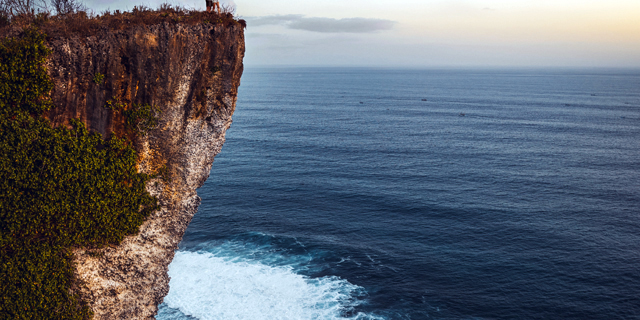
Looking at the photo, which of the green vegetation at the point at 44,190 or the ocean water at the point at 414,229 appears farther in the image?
the ocean water at the point at 414,229

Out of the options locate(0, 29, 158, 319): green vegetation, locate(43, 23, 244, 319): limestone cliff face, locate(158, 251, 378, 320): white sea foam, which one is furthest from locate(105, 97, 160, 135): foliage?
locate(158, 251, 378, 320): white sea foam

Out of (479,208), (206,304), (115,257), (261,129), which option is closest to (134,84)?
(115,257)

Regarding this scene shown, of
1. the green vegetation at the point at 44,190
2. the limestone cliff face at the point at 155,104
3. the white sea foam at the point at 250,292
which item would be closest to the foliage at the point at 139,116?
the green vegetation at the point at 44,190

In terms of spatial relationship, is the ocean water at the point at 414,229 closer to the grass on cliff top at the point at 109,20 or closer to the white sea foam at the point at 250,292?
the white sea foam at the point at 250,292

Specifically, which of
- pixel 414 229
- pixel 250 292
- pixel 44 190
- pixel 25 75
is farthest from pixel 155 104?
pixel 414 229

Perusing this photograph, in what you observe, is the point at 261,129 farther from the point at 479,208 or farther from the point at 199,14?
the point at 199,14

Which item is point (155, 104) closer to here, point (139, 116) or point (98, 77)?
point (139, 116)
